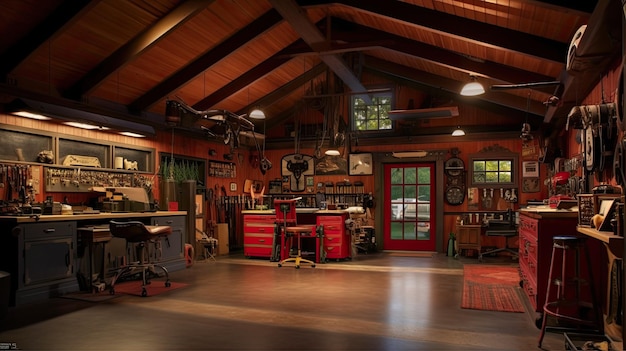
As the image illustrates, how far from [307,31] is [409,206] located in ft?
17.3

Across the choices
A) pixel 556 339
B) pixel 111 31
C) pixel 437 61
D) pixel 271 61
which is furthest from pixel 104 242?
pixel 437 61

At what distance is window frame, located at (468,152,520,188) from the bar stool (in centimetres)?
572

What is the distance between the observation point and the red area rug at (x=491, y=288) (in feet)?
16.0

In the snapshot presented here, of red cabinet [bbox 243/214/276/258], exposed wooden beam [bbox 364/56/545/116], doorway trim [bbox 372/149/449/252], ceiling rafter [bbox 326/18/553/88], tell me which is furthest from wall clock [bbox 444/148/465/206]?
red cabinet [bbox 243/214/276/258]

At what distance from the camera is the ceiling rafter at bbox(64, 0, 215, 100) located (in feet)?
19.9

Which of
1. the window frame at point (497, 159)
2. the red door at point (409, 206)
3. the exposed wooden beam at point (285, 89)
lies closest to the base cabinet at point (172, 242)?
the exposed wooden beam at point (285, 89)

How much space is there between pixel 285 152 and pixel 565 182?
6647 mm

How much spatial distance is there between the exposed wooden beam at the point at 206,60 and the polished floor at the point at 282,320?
336 cm

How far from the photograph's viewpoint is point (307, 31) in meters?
6.64

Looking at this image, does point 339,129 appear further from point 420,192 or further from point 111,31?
point 111,31

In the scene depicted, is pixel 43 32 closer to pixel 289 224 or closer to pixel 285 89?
pixel 289 224

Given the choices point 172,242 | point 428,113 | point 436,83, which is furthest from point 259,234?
point 436,83

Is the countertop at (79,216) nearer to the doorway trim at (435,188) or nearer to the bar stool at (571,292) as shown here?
the doorway trim at (435,188)

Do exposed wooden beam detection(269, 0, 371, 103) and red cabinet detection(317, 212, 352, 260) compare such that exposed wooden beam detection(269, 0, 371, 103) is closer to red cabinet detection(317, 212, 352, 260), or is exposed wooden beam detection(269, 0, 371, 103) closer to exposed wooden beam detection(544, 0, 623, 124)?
red cabinet detection(317, 212, 352, 260)
